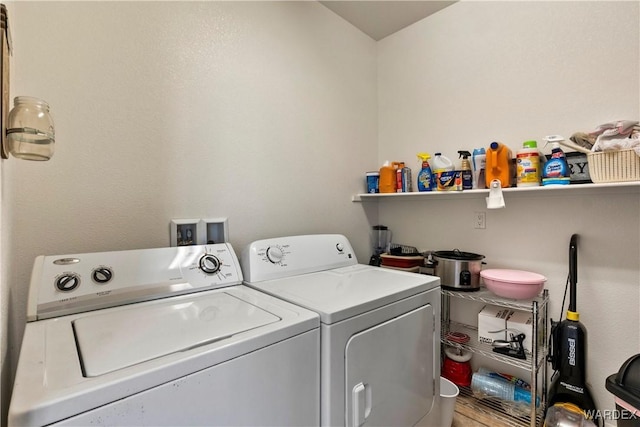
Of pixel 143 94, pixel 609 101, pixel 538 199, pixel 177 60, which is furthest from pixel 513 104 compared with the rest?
pixel 143 94

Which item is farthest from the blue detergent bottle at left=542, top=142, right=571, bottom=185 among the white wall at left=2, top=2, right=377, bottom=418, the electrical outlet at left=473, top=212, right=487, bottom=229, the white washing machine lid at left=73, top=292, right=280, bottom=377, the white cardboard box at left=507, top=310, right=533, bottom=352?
the white washing machine lid at left=73, top=292, right=280, bottom=377

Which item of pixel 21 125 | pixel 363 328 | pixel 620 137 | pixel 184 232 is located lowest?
pixel 363 328

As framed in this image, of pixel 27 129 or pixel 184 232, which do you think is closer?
pixel 27 129

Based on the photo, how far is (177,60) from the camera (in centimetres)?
147

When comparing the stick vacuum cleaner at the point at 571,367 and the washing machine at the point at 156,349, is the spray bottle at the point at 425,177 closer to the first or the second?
the stick vacuum cleaner at the point at 571,367

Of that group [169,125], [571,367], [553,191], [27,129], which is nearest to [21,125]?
[27,129]

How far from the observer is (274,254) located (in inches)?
59.5

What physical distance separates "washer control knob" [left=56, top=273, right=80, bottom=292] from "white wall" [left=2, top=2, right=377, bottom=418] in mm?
128

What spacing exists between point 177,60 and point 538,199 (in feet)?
7.12

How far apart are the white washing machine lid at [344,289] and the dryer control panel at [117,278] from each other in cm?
22

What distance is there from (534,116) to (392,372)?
5.61ft

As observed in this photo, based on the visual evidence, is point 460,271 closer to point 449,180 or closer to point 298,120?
point 449,180

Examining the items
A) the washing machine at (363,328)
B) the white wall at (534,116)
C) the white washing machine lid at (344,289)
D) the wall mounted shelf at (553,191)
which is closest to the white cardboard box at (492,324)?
the white wall at (534,116)

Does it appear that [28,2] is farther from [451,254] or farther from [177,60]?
[451,254]
